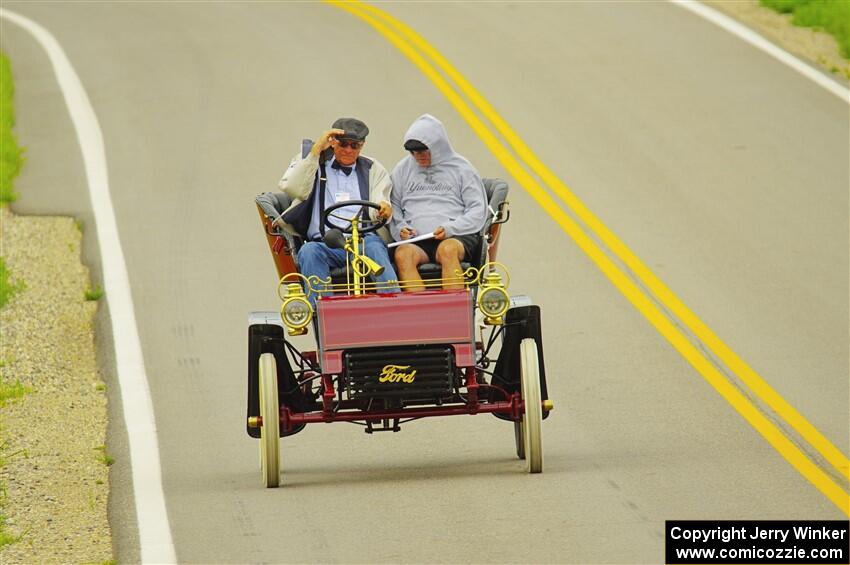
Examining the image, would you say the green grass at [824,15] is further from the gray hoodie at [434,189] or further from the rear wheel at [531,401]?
the rear wheel at [531,401]

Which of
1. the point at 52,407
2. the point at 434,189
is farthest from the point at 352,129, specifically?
the point at 52,407

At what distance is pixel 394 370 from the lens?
406 inches

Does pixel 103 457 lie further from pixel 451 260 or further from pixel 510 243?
pixel 510 243

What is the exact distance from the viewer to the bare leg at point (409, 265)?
1086 centimetres

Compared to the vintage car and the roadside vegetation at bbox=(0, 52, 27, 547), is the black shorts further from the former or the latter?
the roadside vegetation at bbox=(0, 52, 27, 547)

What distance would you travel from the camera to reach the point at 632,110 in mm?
21781

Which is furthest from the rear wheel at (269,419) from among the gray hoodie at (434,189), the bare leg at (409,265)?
the gray hoodie at (434,189)

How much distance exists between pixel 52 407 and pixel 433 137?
12.2 ft

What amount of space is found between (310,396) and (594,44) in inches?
595

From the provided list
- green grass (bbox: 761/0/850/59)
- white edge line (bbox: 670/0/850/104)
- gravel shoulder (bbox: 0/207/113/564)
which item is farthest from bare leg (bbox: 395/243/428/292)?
green grass (bbox: 761/0/850/59)

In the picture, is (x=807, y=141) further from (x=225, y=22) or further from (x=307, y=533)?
(x=307, y=533)

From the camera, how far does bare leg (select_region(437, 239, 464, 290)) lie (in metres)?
10.9

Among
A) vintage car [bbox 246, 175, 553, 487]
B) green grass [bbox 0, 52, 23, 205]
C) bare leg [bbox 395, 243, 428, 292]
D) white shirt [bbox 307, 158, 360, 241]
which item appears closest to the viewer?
vintage car [bbox 246, 175, 553, 487]

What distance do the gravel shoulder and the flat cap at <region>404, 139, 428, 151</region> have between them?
2.86 meters
